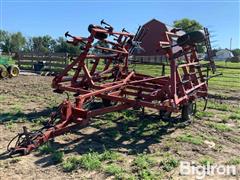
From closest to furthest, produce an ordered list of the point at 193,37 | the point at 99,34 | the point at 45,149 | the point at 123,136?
the point at 45,149 → the point at 123,136 → the point at 193,37 → the point at 99,34

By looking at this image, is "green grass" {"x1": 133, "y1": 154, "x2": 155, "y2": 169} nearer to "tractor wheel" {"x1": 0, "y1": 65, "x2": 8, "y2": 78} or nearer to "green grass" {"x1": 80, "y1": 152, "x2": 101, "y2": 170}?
"green grass" {"x1": 80, "y1": 152, "x2": 101, "y2": 170}

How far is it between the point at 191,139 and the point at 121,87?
243cm

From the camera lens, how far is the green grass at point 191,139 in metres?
5.94

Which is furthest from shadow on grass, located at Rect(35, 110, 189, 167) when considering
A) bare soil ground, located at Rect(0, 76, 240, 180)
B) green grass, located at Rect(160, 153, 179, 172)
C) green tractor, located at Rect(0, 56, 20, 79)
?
green tractor, located at Rect(0, 56, 20, 79)

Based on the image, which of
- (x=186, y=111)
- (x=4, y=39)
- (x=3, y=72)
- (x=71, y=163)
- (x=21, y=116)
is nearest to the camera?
(x=71, y=163)

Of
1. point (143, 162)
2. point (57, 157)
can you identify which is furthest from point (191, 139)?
point (57, 157)

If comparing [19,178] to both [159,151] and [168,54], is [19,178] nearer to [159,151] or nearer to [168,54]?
[159,151]

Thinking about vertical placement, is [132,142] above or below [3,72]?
below

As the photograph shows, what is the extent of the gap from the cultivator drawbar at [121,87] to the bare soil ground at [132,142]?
0.32 meters

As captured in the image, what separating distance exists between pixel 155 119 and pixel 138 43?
2.61 m

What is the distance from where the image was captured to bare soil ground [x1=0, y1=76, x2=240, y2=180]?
4.49 meters

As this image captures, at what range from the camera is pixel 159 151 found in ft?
17.8

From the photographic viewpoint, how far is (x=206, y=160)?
4.97 metres

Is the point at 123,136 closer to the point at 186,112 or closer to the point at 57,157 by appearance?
the point at 57,157
